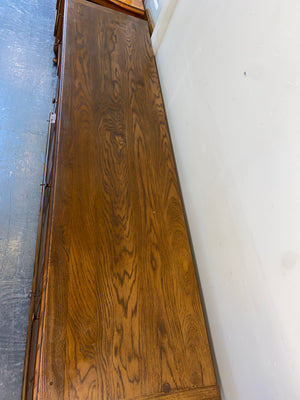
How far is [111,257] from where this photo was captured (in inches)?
32.1

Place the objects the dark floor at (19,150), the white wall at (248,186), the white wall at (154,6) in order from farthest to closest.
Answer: the white wall at (154,6) → the dark floor at (19,150) → the white wall at (248,186)

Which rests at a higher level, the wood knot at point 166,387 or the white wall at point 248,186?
the white wall at point 248,186

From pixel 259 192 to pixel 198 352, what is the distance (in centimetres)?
54

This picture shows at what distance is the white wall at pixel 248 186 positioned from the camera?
0.53 m

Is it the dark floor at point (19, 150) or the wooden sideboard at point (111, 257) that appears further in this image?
the dark floor at point (19, 150)

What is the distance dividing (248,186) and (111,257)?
494 millimetres

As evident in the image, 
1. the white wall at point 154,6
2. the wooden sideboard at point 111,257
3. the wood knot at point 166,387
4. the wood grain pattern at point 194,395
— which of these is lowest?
the wood grain pattern at point 194,395

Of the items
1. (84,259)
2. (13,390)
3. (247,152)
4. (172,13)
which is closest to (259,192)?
(247,152)

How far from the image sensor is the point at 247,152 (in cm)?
67

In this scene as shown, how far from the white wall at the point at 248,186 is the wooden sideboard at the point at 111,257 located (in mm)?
103

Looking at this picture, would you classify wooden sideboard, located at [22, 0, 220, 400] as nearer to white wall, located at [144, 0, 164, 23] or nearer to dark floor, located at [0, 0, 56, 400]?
dark floor, located at [0, 0, 56, 400]

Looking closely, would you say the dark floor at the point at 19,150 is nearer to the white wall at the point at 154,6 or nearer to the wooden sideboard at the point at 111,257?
the wooden sideboard at the point at 111,257

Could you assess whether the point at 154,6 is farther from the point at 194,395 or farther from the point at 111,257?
the point at 194,395

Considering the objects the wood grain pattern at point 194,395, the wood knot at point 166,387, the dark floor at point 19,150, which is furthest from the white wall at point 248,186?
the dark floor at point 19,150
